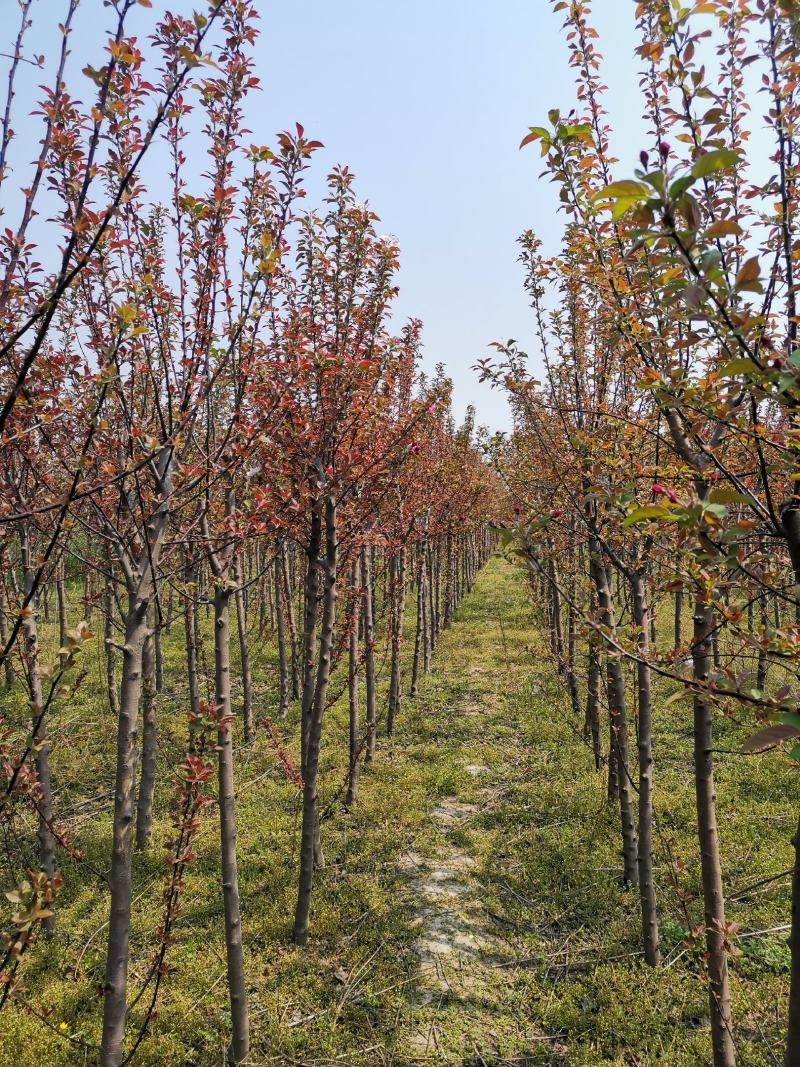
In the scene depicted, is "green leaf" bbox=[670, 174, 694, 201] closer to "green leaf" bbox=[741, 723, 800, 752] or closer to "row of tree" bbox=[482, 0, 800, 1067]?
"row of tree" bbox=[482, 0, 800, 1067]

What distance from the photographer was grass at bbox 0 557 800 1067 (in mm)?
4254

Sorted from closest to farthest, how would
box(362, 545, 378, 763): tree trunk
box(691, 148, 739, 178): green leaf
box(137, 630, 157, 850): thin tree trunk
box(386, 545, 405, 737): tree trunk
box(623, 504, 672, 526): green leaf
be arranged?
box(691, 148, 739, 178): green leaf → box(623, 504, 672, 526): green leaf → box(137, 630, 157, 850): thin tree trunk → box(362, 545, 378, 763): tree trunk → box(386, 545, 405, 737): tree trunk

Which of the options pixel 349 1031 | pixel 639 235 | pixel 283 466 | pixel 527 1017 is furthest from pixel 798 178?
pixel 349 1031

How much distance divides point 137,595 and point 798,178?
3923mm

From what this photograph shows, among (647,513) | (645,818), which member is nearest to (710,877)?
(645,818)

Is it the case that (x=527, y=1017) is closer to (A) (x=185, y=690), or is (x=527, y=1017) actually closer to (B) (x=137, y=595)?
(B) (x=137, y=595)

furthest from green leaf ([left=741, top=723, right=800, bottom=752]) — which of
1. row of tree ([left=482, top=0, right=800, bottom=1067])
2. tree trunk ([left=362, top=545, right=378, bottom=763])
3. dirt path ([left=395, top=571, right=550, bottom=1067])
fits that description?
tree trunk ([left=362, top=545, right=378, bottom=763])

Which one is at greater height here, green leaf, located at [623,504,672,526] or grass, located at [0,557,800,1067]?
green leaf, located at [623,504,672,526]

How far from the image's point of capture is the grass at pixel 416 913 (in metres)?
4.25

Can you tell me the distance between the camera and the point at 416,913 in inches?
221

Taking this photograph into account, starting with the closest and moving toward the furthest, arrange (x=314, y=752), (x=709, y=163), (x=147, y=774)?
1. (x=709, y=163)
2. (x=314, y=752)
3. (x=147, y=774)

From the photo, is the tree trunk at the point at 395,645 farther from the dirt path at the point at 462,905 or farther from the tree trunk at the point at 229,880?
the tree trunk at the point at 229,880

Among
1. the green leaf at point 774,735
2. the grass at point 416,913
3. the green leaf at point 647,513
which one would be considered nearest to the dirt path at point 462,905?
the grass at point 416,913

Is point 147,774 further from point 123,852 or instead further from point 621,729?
point 621,729
